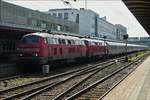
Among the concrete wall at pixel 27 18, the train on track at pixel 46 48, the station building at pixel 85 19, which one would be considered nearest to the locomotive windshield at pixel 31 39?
the train on track at pixel 46 48

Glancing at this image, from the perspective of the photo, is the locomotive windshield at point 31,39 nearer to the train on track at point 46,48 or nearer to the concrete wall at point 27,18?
the train on track at point 46,48

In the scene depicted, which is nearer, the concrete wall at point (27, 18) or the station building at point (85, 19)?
the concrete wall at point (27, 18)

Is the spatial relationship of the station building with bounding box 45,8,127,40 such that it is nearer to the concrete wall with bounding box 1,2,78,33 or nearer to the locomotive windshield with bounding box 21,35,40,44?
the concrete wall with bounding box 1,2,78,33

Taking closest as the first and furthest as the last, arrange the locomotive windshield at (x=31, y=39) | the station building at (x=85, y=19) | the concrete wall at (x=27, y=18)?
the locomotive windshield at (x=31, y=39) < the concrete wall at (x=27, y=18) < the station building at (x=85, y=19)

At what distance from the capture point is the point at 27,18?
229 feet

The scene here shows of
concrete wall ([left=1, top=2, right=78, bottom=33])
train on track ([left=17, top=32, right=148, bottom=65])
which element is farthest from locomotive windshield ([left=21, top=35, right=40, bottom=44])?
concrete wall ([left=1, top=2, right=78, bottom=33])

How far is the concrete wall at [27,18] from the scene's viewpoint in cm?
5939

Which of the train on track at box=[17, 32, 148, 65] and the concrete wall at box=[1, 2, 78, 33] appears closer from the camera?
the train on track at box=[17, 32, 148, 65]

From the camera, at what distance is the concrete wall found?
59388 mm

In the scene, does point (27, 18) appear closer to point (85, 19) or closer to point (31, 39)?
point (31, 39)

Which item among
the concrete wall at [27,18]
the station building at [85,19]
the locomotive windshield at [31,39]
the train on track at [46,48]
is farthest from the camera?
the station building at [85,19]

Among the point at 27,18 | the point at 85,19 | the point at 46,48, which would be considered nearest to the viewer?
the point at 46,48

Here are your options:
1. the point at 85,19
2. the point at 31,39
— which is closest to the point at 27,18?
the point at 31,39

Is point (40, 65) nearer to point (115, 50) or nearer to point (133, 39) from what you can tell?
point (115, 50)
